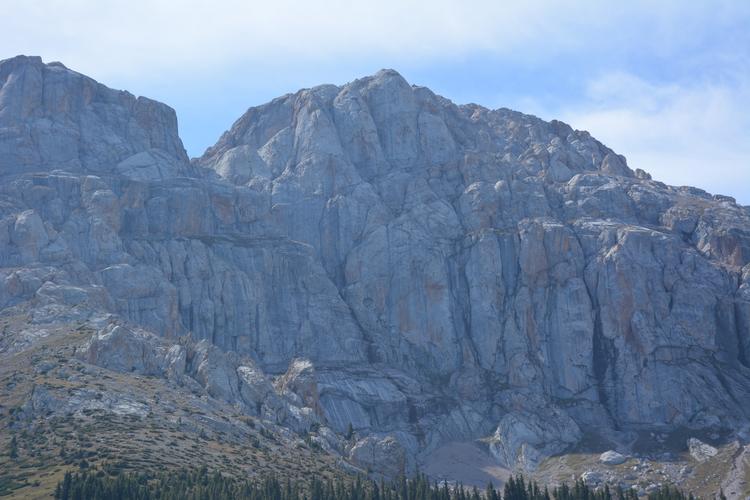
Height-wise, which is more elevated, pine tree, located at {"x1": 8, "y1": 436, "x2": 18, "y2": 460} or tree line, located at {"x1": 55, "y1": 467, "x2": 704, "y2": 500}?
pine tree, located at {"x1": 8, "y1": 436, "x2": 18, "y2": 460}

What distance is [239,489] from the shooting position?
137375 millimetres

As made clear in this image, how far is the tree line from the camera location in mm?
126562

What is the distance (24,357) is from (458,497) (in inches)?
2915

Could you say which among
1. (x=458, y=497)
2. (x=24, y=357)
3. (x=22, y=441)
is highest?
(x=24, y=357)

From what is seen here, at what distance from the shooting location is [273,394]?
191875 millimetres

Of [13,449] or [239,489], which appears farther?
[13,449]

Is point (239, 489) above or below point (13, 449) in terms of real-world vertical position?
below

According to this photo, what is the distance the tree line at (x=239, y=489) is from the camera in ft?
415

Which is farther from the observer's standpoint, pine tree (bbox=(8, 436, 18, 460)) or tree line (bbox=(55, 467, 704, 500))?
pine tree (bbox=(8, 436, 18, 460))

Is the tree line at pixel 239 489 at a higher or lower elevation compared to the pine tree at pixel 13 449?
lower

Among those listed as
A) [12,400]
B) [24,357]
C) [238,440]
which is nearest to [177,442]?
[238,440]

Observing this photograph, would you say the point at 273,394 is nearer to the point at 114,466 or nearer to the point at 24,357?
the point at 24,357

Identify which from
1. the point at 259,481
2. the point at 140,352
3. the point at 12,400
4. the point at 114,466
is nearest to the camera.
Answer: the point at 114,466

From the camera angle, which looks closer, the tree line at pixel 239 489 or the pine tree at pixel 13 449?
the tree line at pixel 239 489
